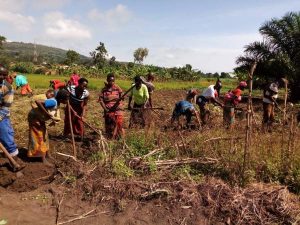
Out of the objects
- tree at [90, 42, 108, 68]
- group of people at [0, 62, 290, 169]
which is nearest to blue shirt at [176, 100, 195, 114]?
group of people at [0, 62, 290, 169]

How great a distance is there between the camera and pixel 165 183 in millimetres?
4785

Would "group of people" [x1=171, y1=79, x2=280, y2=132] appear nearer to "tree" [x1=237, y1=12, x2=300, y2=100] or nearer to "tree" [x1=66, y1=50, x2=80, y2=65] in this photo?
"tree" [x1=237, y1=12, x2=300, y2=100]

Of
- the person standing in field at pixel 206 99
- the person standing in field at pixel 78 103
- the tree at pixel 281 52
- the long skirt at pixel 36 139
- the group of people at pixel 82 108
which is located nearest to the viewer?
the group of people at pixel 82 108

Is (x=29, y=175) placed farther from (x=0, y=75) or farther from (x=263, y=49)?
(x=263, y=49)

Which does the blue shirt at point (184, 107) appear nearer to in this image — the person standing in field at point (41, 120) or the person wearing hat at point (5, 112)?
the person standing in field at point (41, 120)

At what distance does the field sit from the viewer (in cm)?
438

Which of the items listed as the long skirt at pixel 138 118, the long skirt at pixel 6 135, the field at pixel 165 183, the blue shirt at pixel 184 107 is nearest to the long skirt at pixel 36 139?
the field at pixel 165 183

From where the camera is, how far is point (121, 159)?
5.41 meters

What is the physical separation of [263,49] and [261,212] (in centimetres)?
1350

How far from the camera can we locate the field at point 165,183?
4375mm

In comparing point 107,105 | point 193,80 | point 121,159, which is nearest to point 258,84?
point 107,105

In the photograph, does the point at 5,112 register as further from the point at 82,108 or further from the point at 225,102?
the point at 225,102

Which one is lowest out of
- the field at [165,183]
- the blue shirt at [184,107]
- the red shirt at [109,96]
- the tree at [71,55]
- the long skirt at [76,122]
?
the field at [165,183]

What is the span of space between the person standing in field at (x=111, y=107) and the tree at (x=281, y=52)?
→ 34.9 ft
